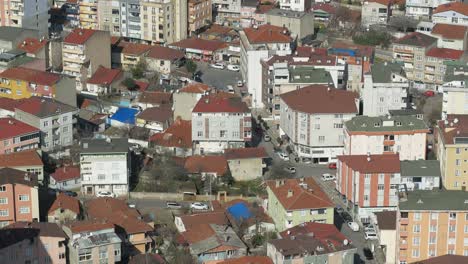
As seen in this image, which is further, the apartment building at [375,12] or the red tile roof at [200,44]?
the apartment building at [375,12]

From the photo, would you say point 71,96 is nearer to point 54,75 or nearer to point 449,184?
point 54,75

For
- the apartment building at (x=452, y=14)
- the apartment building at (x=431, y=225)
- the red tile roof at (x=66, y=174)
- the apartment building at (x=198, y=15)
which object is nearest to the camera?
the apartment building at (x=431, y=225)

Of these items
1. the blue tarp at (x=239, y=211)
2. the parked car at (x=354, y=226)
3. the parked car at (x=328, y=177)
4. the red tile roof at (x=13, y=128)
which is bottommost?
the parked car at (x=354, y=226)

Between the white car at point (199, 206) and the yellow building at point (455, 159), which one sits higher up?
the yellow building at point (455, 159)

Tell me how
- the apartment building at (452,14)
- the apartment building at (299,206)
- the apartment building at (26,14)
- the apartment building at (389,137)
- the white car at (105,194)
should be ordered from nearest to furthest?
the apartment building at (299,206) < the white car at (105,194) < the apartment building at (389,137) < the apartment building at (452,14) < the apartment building at (26,14)

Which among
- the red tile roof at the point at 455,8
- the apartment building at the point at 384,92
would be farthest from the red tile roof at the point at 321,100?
the red tile roof at the point at 455,8

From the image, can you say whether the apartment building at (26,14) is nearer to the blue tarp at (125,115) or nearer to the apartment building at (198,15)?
the apartment building at (198,15)

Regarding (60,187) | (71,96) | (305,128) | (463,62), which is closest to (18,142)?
(60,187)

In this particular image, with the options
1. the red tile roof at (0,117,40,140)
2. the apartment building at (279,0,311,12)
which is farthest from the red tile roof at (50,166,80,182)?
the apartment building at (279,0,311,12)
